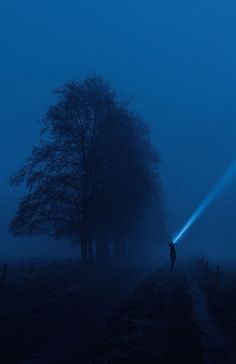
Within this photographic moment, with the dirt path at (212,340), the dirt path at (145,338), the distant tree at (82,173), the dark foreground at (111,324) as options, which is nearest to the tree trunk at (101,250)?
the distant tree at (82,173)

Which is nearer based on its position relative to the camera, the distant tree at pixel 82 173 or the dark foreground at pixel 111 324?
the dark foreground at pixel 111 324

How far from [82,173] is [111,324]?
2521 centimetres

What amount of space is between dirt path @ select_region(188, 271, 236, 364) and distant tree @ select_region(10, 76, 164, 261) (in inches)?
778

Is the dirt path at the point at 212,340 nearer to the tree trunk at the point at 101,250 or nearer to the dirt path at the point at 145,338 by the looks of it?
the dirt path at the point at 145,338

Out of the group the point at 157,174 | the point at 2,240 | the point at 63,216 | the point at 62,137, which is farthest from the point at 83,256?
the point at 2,240

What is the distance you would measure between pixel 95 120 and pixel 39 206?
8.40 m

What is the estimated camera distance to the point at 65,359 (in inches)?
479

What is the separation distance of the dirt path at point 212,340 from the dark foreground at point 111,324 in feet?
0.07

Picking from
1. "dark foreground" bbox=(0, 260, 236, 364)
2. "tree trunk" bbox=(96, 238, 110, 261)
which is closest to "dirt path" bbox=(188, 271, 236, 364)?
"dark foreground" bbox=(0, 260, 236, 364)

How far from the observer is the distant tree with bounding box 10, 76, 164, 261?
131 feet

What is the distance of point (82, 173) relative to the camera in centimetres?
4144

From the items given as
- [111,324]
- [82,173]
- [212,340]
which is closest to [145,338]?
[212,340]

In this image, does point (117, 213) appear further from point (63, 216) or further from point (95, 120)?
point (95, 120)

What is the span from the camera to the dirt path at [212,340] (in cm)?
1230
